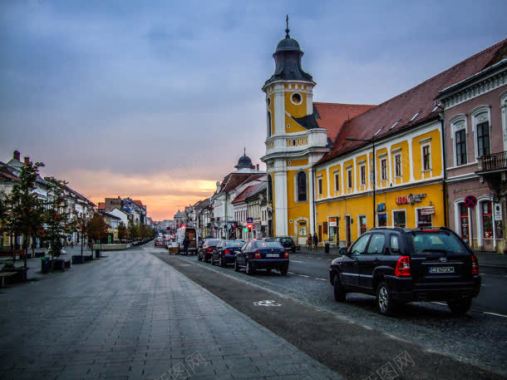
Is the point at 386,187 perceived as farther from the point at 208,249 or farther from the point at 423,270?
the point at 423,270

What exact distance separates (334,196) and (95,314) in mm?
48861

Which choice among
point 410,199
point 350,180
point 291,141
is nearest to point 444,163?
point 410,199

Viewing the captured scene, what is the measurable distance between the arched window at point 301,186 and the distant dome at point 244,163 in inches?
2589

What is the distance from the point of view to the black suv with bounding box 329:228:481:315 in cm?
1027

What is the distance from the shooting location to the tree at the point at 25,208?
2656 cm

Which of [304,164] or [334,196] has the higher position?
[304,164]

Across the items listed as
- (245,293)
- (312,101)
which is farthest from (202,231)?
(245,293)

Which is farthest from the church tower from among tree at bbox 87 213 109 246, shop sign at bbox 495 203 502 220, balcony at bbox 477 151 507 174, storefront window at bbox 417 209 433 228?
shop sign at bbox 495 203 502 220

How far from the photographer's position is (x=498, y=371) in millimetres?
6320

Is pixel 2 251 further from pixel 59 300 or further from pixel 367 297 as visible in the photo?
pixel 367 297

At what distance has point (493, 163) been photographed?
2986 centimetres

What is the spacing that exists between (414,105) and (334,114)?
2746 cm

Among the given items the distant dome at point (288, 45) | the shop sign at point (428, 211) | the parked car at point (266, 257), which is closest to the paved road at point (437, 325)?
the parked car at point (266, 257)

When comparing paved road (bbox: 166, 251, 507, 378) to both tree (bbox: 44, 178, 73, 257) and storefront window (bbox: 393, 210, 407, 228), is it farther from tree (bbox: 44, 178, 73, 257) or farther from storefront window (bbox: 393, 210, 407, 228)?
storefront window (bbox: 393, 210, 407, 228)
